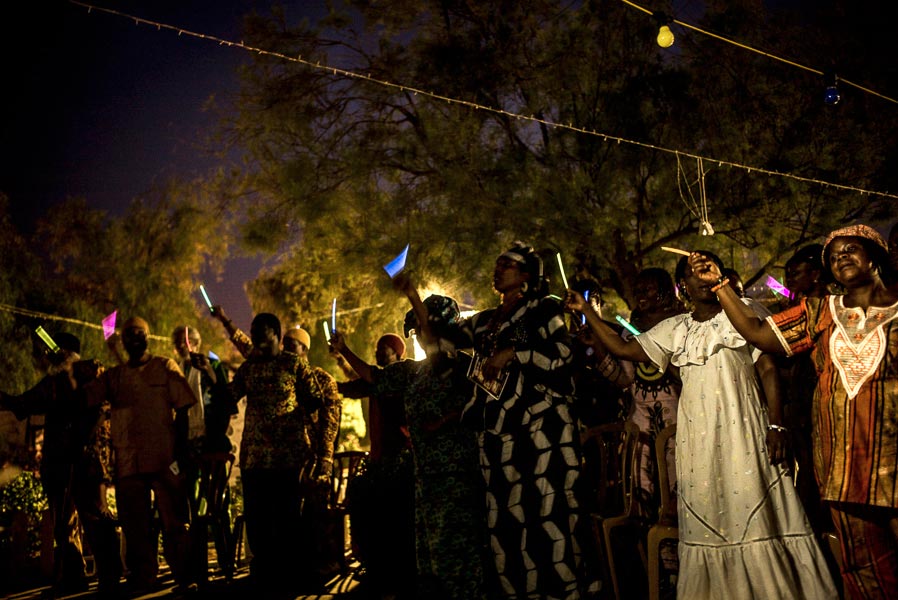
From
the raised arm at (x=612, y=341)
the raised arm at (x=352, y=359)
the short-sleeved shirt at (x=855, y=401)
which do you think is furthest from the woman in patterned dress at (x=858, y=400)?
the raised arm at (x=352, y=359)

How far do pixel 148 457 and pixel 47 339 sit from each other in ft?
4.42

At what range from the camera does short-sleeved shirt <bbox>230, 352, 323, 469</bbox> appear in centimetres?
601

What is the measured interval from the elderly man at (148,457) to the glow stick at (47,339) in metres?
0.62

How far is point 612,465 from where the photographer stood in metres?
4.78

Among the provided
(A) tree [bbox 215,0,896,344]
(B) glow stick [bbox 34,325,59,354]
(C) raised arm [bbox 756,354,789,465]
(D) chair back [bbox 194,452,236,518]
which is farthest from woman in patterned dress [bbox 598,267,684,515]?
(A) tree [bbox 215,0,896,344]

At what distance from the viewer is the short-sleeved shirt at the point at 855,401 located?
298 cm

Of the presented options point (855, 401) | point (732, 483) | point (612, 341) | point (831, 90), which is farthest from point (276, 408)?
point (831, 90)

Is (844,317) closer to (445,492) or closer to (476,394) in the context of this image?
(476,394)

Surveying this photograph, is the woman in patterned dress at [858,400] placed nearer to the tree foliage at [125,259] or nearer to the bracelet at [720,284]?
the bracelet at [720,284]

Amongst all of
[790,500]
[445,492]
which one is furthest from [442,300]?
[790,500]

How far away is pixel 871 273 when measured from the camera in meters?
3.15

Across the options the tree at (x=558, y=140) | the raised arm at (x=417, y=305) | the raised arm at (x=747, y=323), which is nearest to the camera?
the raised arm at (x=747, y=323)

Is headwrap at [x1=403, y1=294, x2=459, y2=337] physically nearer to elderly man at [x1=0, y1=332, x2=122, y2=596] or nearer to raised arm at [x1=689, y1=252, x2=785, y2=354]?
raised arm at [x1=689, y1=252, x2=785, y2=354]

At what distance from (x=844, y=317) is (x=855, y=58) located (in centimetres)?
1074
